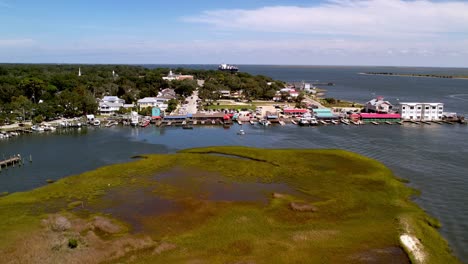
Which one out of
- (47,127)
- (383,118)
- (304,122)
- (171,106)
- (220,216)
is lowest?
(220,216)

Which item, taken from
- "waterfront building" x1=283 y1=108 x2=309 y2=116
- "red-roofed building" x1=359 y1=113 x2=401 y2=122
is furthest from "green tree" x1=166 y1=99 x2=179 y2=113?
"red-roofed building" x1=359 y1=113 x2=401 y2=122

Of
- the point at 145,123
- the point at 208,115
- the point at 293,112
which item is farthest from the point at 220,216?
the point at 293,112

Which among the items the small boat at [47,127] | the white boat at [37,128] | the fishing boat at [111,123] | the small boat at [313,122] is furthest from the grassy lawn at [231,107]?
the white boat at [37,128]

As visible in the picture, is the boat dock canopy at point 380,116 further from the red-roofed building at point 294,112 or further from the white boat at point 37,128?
the white boat at point 37,128

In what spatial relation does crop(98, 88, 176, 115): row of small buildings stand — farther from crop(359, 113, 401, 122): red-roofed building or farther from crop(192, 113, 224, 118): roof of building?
crop(359, 113, 401, 122): red-roofed building

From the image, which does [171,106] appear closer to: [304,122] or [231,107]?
[231,107]

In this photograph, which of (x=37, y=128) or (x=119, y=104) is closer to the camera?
(x=37, y=128)

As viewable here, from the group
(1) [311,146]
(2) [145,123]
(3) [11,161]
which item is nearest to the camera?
(3) [11,161]
